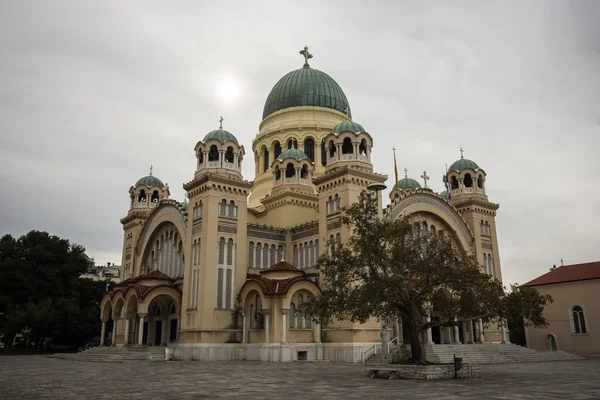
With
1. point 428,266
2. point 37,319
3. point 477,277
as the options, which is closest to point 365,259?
point 428,266

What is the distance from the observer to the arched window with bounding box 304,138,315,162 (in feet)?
164

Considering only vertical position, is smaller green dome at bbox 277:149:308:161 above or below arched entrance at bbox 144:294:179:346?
above

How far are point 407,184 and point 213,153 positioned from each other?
20735mm

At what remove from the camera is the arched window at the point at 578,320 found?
141ft

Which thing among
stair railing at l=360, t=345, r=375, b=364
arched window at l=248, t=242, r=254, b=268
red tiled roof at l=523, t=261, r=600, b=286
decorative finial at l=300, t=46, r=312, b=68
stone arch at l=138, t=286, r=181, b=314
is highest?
decorative finial at l=300, t=46, r=312, b=68

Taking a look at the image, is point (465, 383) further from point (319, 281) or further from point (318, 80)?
point (318, 80)

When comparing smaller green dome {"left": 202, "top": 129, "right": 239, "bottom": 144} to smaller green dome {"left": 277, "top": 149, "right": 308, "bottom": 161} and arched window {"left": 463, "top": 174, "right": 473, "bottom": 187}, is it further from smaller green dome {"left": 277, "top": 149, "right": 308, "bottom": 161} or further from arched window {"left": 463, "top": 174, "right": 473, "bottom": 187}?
arched window {"left": 463, "top": 174, "right": 473, "bottom": 187}

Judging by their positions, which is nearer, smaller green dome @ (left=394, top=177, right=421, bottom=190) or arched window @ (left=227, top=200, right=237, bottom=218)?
arched window @ (left=227, top=200, right=237, bottom=218)

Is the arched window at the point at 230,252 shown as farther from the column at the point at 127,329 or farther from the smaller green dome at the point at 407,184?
the smaller green dome at the point at 407,184

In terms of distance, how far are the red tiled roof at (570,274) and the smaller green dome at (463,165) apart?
1169cm

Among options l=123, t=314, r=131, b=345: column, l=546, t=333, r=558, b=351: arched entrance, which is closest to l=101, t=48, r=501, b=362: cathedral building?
l=123, t=314, r=131, b=345: column

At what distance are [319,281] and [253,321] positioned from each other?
5.32m

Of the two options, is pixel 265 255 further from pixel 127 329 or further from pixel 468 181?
pixel 468 181

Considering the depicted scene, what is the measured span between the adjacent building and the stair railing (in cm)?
2094
